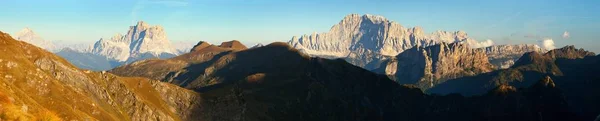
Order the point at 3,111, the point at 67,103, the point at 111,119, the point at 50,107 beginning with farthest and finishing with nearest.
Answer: the point at 111,119
the point at 67,103
the point at 50,107
the point at 3,111

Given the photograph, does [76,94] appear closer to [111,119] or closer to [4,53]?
[111,119]

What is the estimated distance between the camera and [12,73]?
178500 mm

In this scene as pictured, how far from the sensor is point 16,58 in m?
192

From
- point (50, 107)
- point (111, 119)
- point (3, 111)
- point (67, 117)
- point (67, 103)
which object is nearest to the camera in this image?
point (3, 111)

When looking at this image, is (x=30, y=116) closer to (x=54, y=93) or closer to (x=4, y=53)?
(x=54, y=93)

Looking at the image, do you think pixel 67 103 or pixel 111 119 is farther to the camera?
pixel 111 119

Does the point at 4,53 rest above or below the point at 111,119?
above

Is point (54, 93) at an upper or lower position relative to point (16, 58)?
lower

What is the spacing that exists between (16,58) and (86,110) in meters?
38.3

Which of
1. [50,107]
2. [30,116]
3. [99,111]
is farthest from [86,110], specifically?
[30,116]

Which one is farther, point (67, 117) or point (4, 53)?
point (4, 53)

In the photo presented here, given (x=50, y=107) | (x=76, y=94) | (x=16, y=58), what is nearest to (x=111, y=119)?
(x=76, y=94)

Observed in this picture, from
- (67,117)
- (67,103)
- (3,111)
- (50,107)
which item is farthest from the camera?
(67,103)

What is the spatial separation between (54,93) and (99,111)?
17.1 metres
